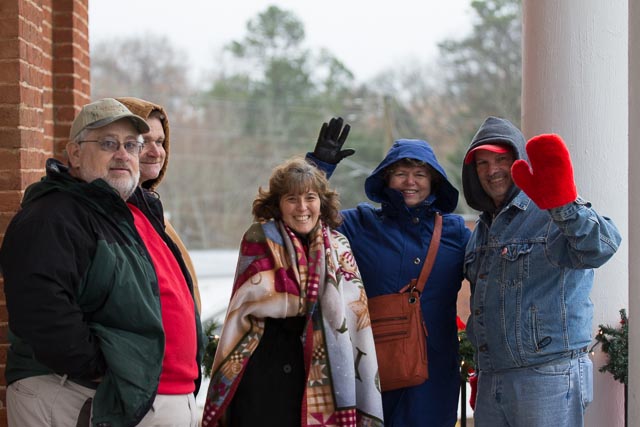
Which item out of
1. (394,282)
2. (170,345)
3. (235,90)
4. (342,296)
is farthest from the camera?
(235,90)

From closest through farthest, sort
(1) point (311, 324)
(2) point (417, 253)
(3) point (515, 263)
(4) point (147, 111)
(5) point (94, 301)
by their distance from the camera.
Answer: (5) point (94, 301)
(3) point (515, 263)
(1) point (311, 324)
(4) point (147, 111)
(2) point (417, 253)

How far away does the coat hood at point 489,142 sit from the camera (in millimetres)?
3378

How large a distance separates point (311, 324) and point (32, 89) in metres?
1.75

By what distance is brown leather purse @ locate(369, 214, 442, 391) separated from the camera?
3.49 metres

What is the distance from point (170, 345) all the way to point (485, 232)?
53.5 inches

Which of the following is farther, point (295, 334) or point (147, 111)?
point (147, 111)

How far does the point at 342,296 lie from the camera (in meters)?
3.38

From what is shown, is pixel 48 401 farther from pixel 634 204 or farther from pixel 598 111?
pixel 598 111

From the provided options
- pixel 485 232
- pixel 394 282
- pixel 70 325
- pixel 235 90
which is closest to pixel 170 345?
pixel 70 325

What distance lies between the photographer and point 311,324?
3330 millimetres

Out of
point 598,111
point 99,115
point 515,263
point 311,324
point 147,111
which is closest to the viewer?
point 99,115

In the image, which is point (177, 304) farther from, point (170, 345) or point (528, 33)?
point (528, 33)

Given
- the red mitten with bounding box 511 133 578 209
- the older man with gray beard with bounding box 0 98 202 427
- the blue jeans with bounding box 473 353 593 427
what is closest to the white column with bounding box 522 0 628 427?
the blue jeans with bounding box 473 353 593 427

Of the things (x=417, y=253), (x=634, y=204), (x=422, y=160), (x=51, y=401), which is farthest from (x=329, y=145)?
(x=51, y=401)
